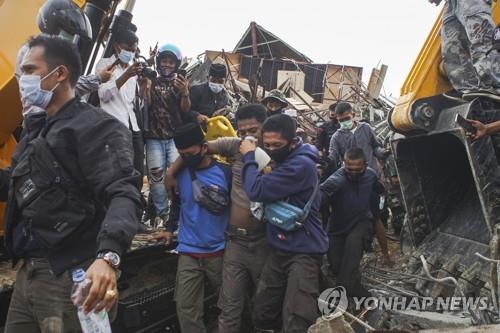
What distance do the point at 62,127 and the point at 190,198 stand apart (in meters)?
1.70

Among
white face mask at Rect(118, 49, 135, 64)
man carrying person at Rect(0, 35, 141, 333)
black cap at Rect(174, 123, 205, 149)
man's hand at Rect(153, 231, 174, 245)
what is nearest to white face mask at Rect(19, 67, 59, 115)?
man carrying person at Rect(0, 35, 141, 333)

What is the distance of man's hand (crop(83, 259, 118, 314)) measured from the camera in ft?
4.92

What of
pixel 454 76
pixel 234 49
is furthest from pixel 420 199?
pixel 234 49

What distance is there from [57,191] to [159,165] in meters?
2.49

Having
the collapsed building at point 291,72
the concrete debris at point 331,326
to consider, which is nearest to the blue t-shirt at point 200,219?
the concrete debris at point 331,326

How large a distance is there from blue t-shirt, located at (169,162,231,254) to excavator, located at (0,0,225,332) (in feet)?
1.49

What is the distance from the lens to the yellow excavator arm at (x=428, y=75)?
11.7ft

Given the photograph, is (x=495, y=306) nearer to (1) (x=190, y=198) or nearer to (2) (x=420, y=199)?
(2) (x=420, y=199)

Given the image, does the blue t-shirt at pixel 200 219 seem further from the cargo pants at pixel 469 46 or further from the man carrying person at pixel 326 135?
the man carrying person at pixel 326 135

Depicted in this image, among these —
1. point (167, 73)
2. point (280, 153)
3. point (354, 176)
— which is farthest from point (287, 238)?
point (167, 73)

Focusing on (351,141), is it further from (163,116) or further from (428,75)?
(163,116)

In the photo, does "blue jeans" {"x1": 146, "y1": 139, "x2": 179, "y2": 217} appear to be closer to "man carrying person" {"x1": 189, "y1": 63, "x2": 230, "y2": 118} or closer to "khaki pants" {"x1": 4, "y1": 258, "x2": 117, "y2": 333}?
"man carrying person" {"x1": 189, "y1": 63, "x2": 230, "y2": 118}

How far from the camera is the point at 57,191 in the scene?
1872 millimetres

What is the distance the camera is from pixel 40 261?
192cm
